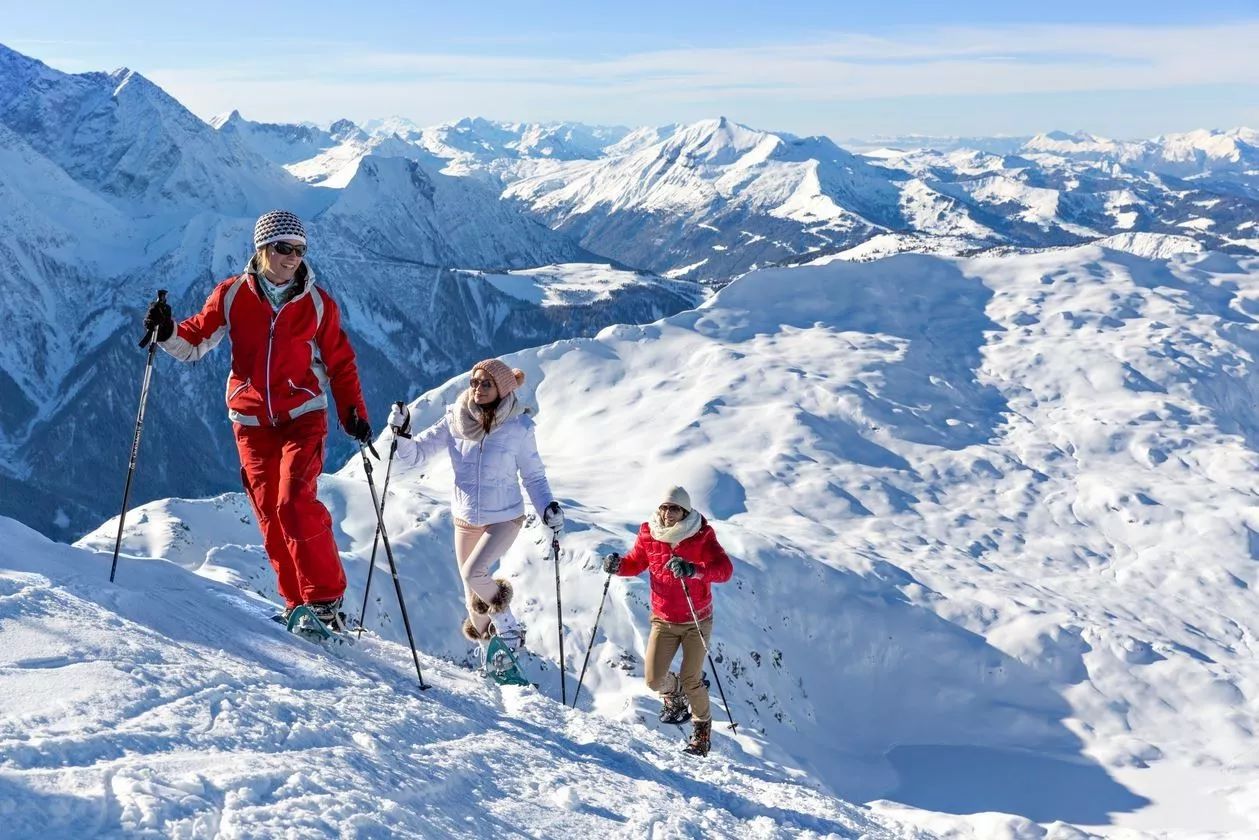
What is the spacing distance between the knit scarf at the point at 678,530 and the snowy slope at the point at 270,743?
5.95 feet

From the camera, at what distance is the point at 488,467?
27.5 ft

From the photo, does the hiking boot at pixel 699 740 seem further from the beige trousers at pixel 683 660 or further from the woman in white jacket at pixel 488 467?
the woman in white jacket at pixel 488 467

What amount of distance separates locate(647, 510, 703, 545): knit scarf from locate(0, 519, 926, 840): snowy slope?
1.81 metres

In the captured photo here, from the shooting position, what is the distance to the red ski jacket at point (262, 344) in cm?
713

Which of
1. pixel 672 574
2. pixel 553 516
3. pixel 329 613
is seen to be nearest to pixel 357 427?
pixel 329 613

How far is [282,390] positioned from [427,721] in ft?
8.72

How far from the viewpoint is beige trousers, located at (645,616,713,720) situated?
9.29 m

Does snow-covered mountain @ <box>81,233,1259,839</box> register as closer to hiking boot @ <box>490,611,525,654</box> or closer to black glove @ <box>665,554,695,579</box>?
black glove @ <box>665,554,695,579</box>

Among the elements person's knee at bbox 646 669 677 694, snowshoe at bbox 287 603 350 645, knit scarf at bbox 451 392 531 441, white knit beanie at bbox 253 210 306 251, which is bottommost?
person's knee at bbox 646 669 677 694

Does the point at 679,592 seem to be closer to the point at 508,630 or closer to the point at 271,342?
the point at 508,630

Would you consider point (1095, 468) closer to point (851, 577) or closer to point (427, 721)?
point (851, 577)

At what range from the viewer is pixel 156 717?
493 cm

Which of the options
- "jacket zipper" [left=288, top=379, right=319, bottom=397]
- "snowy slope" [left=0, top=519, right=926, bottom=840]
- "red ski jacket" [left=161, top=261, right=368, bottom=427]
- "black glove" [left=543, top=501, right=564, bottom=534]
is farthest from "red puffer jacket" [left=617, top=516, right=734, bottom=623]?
"red ski jacket" [left=161, top=261, right=368, bottom=427]

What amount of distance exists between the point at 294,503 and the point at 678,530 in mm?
3543
